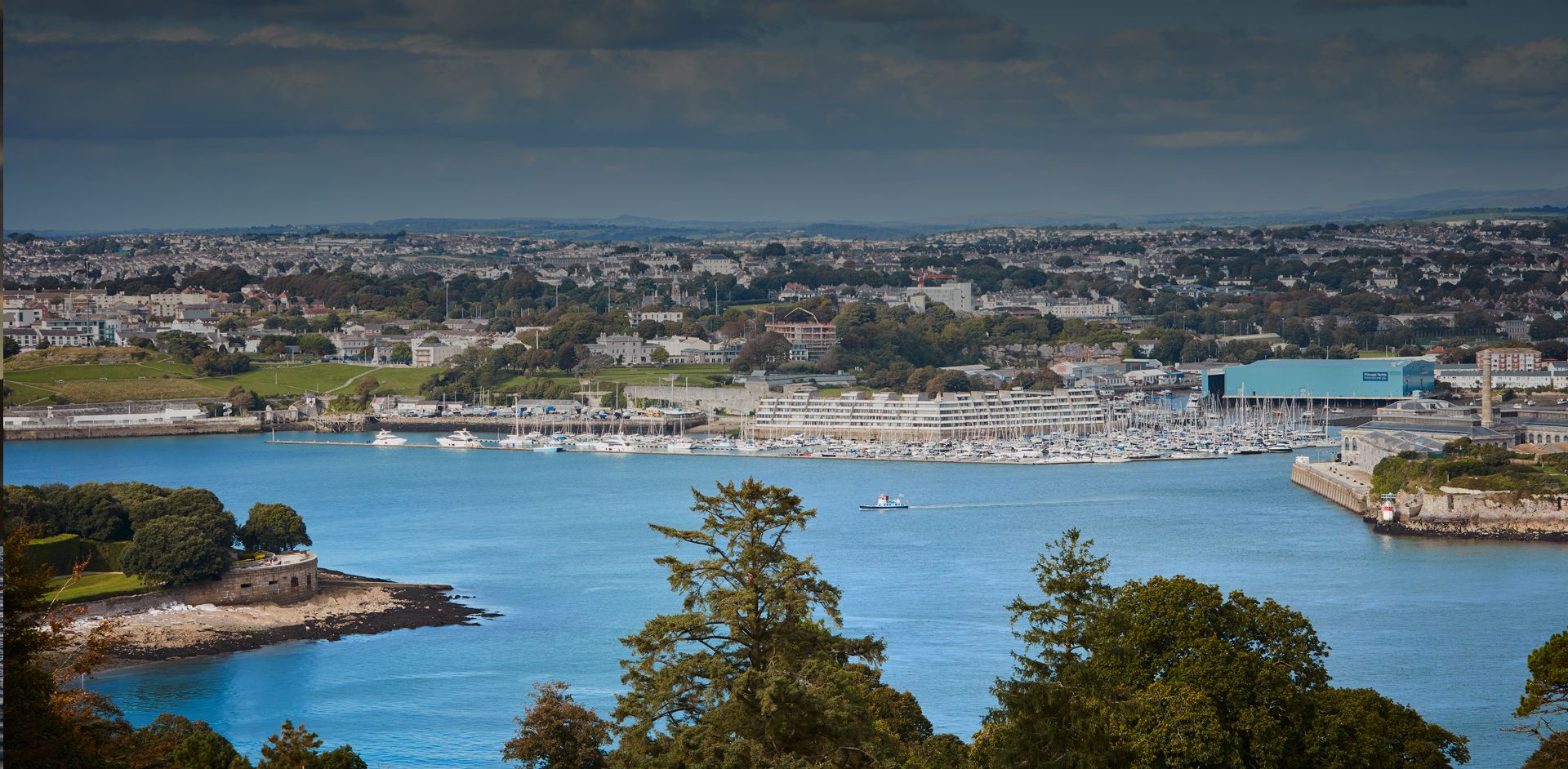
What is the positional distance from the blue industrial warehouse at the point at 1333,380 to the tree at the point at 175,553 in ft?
64.6

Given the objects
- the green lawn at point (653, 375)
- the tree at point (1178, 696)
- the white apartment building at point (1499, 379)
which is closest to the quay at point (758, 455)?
the green lawn at point (653, 375)

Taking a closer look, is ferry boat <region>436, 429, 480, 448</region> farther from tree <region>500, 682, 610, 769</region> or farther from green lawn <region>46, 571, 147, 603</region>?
tree <region>500, 682, 610, 769</region>

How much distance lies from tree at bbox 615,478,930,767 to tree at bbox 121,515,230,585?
24.2ft

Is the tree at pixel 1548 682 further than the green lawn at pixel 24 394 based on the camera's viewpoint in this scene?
No

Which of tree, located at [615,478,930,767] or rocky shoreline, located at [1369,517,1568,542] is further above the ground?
tree, located at [615,478,930,767]

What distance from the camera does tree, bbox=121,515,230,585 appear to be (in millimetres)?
11141

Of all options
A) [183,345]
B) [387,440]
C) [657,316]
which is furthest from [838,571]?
[657,316]

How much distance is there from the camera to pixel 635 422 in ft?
89.2

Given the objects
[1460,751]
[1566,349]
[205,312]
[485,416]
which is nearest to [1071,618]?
[1460,751]

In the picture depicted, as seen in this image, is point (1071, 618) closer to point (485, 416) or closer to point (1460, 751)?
point (1460, 751)

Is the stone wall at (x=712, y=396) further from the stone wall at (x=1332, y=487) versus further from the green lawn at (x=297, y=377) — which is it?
the stone wall at (x=1332, y=487)

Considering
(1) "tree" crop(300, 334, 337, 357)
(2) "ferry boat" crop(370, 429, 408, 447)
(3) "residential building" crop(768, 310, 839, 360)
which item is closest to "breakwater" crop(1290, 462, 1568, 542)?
(2) "ferry boat" crop(370, 429, 408, 447)

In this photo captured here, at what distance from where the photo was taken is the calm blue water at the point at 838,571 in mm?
8961

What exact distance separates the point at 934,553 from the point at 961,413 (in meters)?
11.1
